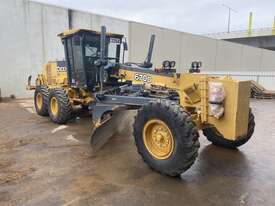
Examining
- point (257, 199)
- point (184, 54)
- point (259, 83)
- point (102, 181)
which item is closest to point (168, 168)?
point (102, 181)

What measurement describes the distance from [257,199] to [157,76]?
2583mm

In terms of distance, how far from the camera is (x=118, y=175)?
404 cm

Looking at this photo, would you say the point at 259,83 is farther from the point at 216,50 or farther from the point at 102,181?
the point at 102,181

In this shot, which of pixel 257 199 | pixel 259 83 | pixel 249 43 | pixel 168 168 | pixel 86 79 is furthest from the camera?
pixel 249 43

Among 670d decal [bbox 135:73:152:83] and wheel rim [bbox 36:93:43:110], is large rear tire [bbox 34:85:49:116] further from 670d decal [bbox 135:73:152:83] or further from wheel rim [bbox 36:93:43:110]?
670d decal [bbox 135:73:152:83]

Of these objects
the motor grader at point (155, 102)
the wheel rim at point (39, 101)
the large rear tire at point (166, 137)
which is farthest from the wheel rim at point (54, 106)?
the large rear tire at point (166, 137)

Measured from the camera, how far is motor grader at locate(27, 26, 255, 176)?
382 cm

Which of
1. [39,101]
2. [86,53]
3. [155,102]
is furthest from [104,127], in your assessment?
[39,101]

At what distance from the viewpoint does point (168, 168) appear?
3.91 meters

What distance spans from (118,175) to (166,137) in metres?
0.90

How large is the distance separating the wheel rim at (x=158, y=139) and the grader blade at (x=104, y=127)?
1195 mm

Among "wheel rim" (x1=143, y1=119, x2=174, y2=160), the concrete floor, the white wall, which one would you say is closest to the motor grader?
"wheel rim" (x1=143, y1=119, x2=174, y2=160)

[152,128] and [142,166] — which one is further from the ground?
[152,128]

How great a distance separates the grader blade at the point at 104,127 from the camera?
5344 mm
